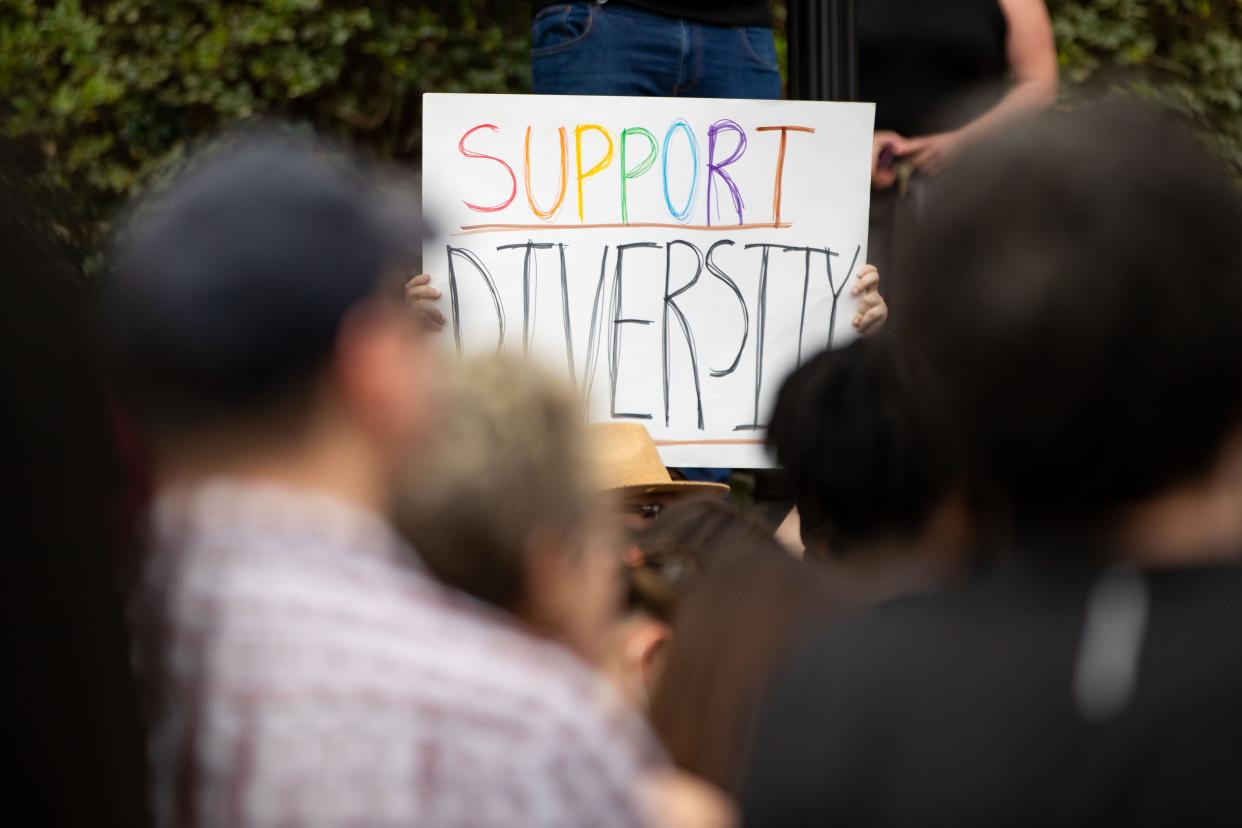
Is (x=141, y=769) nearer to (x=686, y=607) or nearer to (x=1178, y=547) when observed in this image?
(x=1178, y=547)

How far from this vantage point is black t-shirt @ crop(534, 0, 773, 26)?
347 centimetres

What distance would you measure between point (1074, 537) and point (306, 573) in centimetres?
50

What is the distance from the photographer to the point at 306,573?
115cm

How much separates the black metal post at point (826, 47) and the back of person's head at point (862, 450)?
5.54 ft

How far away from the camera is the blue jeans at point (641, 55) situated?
3477 millimetres

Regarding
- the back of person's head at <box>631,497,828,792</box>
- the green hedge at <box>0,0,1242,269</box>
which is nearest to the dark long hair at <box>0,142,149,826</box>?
the back of person's head at <box>631,497,828,792</box>

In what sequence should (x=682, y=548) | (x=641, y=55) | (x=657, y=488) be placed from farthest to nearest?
1. (x=641, y=55)
2. (x=657, y=488)
3. (x=682, y=548)

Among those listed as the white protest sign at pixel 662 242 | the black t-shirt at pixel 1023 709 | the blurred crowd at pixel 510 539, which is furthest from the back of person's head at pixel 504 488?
the white protest sign at pixel 662 242

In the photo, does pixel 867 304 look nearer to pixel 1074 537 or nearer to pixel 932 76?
pixel 932 76

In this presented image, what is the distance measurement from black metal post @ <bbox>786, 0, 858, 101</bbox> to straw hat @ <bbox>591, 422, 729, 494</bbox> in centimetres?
84

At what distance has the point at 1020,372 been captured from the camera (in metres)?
1.02

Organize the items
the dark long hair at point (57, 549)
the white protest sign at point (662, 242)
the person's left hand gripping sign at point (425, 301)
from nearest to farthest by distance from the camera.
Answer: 1. the dark long hair at point (57, 549)
2. the person's left hand gripping sign at point (425, 301)
3. the white protest sign at point (662, 242)

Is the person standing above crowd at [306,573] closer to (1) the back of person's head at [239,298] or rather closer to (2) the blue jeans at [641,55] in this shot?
(1) the back of person's head at [239,298]

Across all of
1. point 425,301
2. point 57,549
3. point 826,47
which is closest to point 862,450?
point 57,549
